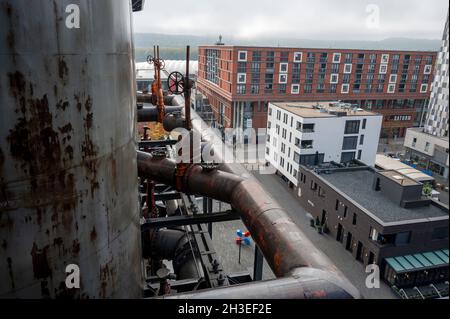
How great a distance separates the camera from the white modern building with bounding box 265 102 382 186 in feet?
127

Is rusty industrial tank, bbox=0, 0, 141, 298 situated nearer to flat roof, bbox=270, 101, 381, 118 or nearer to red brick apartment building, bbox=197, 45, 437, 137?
flat roof, bbox=270, 101, 381, 118

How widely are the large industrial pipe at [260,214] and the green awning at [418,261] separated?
20013mm

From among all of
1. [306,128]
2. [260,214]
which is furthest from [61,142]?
[306,128]

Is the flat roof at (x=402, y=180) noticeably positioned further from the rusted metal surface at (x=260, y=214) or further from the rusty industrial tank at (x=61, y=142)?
the rusty industrial tank at (x=61, y=142)

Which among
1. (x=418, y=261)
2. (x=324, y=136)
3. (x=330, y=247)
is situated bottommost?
(x=330, y=247)

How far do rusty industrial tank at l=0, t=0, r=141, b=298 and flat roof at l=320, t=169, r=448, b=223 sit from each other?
20652 millimetres

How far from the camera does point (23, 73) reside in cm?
356

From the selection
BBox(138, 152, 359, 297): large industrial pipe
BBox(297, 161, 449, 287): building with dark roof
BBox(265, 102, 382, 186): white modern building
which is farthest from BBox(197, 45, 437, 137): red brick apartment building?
BBox(138, 152, 359, 297): large industrial pipe

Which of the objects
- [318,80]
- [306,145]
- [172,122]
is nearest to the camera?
[172,122]

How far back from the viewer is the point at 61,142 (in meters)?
3.93

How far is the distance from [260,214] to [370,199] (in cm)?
2414

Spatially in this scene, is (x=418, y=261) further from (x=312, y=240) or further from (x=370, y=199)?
(x=312, y=240)

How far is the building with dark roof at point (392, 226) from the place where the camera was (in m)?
23.1
